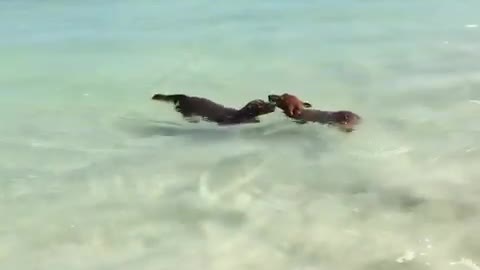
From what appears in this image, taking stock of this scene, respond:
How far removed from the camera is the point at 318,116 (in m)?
5.13

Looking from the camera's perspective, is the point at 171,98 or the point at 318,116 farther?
the point at 171,98

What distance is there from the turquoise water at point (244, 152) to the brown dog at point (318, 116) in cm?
9

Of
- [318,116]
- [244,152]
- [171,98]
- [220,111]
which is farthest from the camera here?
[171,98]

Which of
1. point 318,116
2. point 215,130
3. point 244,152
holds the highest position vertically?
point 318,116

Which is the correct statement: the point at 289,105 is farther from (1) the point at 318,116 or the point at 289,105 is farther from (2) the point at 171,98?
(2) the point at 171,98

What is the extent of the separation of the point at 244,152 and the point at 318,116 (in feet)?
2.02

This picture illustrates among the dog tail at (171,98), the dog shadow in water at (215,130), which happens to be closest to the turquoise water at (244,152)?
the dog shadow in water at (215,130)

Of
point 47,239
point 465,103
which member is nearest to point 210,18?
point 465,103

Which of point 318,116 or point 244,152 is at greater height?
point 318,116

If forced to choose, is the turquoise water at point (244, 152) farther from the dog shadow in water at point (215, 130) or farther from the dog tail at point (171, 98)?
the dog tail at point (171, 98)

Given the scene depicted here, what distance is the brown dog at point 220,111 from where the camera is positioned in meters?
5.16

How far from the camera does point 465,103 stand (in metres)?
5.70

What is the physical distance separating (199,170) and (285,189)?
2.22 feet

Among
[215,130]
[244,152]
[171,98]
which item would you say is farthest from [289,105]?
[171,98]
